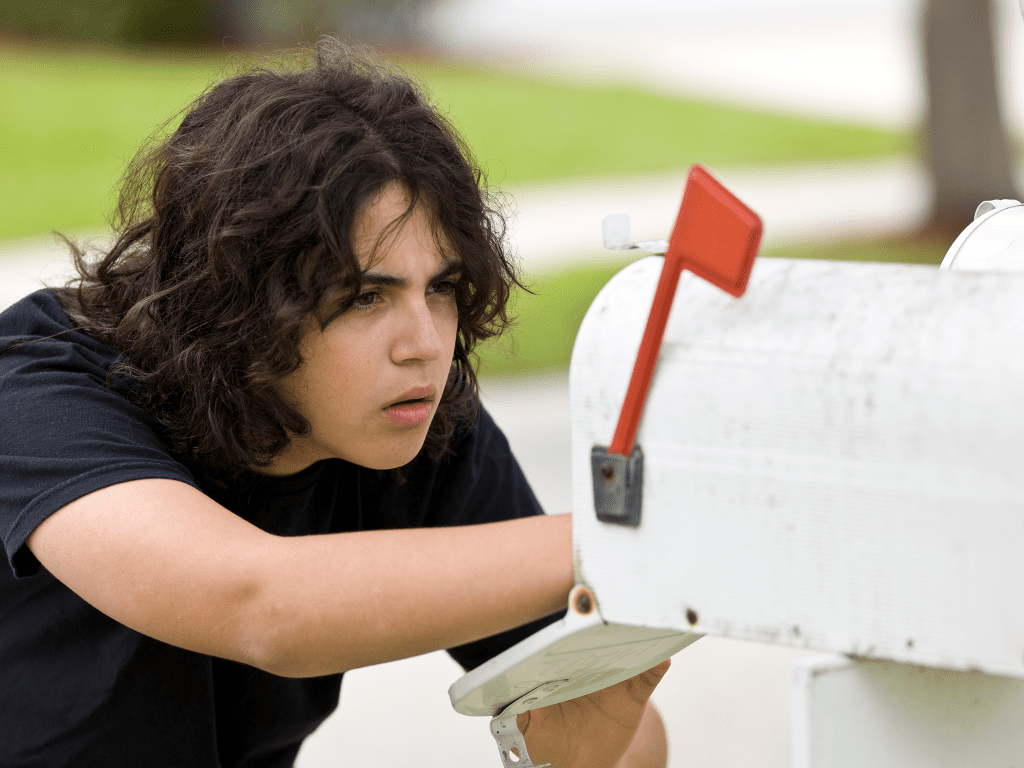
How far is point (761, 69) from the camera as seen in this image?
1658 cm

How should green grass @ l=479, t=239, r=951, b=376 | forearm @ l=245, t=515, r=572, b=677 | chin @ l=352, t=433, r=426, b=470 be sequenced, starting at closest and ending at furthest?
1. forearm @ l=245, t=515, r=572, b=677
2. chin @ l=352, t=433, r=426, b=470
3. green grass @ l=479, t=239, r=951, b=376

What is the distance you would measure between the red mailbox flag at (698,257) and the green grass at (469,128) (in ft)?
27.0

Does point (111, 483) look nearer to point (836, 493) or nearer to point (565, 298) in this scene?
point (836, 493)

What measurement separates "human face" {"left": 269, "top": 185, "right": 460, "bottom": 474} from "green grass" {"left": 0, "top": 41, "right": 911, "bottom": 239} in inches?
308

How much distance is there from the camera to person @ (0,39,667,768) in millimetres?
1001

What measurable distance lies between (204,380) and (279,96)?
13.2 inches

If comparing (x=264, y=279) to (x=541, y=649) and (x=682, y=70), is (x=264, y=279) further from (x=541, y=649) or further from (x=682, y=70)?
(x=682, y=70)

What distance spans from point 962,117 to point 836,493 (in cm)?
704

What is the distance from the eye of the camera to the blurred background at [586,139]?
9.50 ft

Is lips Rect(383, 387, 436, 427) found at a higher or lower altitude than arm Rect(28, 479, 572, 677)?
higher

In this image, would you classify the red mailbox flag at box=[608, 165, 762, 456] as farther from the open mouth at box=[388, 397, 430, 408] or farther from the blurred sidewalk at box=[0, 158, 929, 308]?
the blurred sidewalk at box=[0, 158, 929, 308]

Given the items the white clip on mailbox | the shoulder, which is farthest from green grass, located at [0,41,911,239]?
the white clip on mailbox

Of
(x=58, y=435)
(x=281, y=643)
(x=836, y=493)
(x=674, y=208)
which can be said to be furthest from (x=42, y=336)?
(x=674, y=208)

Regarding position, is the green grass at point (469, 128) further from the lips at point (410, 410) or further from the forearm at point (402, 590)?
the forearm at point (402, 590)
